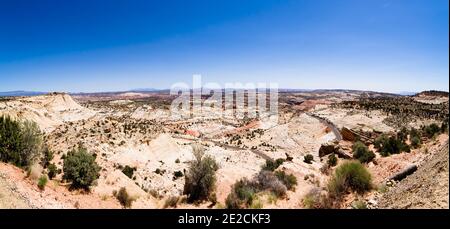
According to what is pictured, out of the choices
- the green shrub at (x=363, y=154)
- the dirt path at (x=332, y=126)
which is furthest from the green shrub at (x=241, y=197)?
the dirt path at (x=332, y=126)

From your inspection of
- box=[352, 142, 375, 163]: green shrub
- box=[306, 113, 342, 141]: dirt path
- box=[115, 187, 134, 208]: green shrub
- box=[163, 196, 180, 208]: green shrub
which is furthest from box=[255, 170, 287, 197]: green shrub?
box=[306, 113, 342, 141]: dirt path

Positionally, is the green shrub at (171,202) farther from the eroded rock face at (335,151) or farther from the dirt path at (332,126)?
the dirt path at (332,126)

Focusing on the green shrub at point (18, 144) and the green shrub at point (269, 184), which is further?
the green shrub at point (269, 184)

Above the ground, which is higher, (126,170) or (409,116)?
(409,116)

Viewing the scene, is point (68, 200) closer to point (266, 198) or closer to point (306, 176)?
point (266, 198)

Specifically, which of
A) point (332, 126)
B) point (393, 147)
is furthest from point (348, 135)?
point (332, 126)
